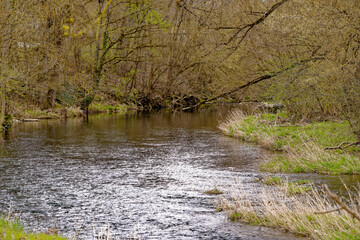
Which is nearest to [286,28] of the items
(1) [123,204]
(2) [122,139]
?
(1) [123,204]

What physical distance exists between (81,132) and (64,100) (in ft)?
38.4

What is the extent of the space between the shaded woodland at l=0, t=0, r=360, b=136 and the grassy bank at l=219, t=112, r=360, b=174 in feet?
3.52

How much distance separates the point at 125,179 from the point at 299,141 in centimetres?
917

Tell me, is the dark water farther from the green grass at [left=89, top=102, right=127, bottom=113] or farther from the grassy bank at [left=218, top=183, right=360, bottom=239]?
the green grass at [left=89, top=102, right=127, bottom=113]

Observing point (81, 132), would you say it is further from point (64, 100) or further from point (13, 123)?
point (64, 100)

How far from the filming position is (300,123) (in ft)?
82.5

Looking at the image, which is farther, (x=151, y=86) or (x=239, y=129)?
(x=151, y=86)

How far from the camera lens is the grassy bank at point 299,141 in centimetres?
1631

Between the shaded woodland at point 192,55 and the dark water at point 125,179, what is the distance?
3002mm

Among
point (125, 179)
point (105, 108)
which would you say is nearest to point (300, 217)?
point (125, 179)

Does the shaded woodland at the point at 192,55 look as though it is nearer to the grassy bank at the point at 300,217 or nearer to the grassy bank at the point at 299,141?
the grassy bank at the point at 299,141

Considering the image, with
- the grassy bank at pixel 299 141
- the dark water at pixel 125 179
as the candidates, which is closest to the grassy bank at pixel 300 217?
the dark water at pixel 125 179

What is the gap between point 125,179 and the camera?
630 inches

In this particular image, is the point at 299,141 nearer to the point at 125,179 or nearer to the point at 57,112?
the point at 125,179
